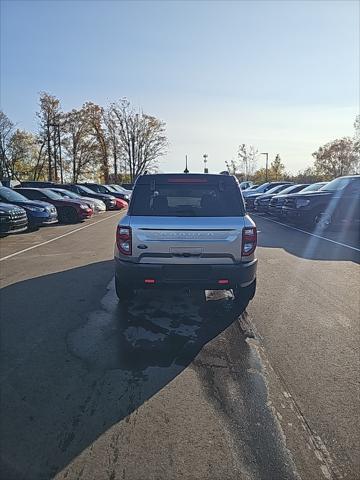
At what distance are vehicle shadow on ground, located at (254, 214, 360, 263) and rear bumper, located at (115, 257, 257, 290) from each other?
5303 mm

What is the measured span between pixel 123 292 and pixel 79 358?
5.71 feet

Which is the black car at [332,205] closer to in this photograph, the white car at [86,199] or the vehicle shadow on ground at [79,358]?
the vehicle shadow on ground at [79,358]

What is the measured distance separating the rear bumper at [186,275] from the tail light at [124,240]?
0.17m

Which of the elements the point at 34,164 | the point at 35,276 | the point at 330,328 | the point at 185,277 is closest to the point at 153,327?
the point at 185,277

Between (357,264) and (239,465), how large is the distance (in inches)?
296

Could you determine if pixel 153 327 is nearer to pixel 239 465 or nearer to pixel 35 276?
pixel 239 465

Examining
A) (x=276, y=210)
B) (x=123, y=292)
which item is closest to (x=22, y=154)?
(x=276, y=210)

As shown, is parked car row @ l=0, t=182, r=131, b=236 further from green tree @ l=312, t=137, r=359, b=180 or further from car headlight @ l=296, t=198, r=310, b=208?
green tree @ l=312, t=137, r=359, b=180

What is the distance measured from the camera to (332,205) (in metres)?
14.8

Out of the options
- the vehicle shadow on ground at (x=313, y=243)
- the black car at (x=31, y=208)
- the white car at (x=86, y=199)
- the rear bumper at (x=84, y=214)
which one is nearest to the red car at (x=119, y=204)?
the white car at (x=86, y=199)

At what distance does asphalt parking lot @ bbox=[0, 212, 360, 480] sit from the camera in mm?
2699

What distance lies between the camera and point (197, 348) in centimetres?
446

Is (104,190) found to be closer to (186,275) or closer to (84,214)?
(84,214)

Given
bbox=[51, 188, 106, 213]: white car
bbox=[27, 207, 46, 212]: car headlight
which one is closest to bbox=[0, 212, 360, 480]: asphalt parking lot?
bbox=[27, 207, 46, 212]: car headlight
